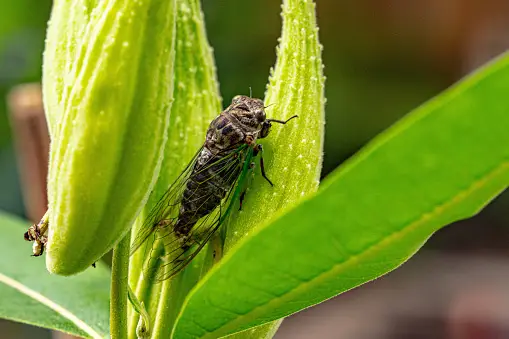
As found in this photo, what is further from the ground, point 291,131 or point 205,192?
point 291,131

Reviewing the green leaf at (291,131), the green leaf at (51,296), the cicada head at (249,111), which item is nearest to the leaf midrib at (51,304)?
the green leaf at (51,296)

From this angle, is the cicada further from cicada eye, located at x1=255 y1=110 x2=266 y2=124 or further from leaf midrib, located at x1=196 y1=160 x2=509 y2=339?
leaf midrib, located at x1=196 y1=160 x2=509 y2=339

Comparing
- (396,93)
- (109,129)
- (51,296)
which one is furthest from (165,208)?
(396,93)

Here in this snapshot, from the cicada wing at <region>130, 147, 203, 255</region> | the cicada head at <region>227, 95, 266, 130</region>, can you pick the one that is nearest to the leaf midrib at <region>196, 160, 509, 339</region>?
the cicada wing at <region>130, 147, 203, 255</region>

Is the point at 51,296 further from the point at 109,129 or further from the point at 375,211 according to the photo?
the point at 375,211

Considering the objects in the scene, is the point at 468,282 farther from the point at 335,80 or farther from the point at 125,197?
the point at 125,197

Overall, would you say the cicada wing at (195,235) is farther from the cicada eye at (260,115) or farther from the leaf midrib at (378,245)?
the leaf midrib at (378,245)

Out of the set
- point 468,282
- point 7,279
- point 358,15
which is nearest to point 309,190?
point 7,279
